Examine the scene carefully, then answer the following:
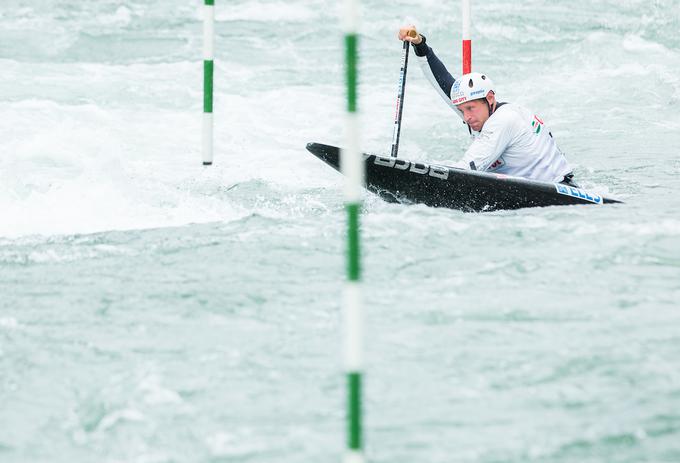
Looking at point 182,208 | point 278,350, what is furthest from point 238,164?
point 278,350

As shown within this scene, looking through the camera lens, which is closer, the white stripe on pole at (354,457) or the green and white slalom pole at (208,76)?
the white stripe on pole at (354,457)

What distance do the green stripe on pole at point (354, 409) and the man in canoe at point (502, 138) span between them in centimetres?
434

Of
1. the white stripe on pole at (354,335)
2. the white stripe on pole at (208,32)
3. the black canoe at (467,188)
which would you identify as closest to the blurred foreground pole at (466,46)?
the black canoe at (467,188)

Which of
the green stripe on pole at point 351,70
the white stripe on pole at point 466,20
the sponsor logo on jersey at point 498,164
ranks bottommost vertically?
the sponsor logo on jersey at point 498,164

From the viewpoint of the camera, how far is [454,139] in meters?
10.7

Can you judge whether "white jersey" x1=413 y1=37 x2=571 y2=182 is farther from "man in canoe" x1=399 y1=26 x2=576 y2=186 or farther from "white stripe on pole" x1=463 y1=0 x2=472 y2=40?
"white stripe on pole" x1=463 y1=0 x2=472 y2=40

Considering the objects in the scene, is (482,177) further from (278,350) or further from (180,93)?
(180,93)

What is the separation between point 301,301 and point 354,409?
214cm

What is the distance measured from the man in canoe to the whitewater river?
1.85ft

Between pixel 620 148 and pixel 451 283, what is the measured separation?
527cm

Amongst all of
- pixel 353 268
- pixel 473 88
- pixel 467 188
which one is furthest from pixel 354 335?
pixel 473 88

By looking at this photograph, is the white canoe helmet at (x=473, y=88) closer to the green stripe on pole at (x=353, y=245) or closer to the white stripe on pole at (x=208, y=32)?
the white stripe on pole at (x=208, y=32)

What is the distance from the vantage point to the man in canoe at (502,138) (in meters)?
6.91

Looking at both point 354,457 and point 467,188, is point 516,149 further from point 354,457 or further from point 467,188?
point 354,457
